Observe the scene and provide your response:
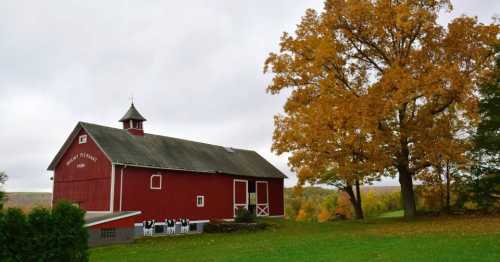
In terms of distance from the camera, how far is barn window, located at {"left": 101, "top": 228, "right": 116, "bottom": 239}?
71.1ft

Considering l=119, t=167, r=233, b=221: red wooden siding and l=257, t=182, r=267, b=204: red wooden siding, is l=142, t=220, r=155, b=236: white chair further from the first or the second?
l=257, t=182, r=267, b=204: red wooden siding

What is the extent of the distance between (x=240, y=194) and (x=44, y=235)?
74.2ft

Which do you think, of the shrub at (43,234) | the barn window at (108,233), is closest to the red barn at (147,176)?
the barn window at (108,233)

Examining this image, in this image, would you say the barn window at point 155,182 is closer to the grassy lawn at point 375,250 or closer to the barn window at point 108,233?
the barn window at point 108,233

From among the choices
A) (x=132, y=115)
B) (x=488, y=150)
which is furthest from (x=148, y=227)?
(x=488, y=150)

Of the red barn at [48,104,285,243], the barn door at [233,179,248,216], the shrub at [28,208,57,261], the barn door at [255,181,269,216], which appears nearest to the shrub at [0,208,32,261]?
the shrub at [28,208,57,261]

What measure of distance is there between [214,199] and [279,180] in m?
7.55

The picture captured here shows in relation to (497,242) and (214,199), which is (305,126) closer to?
(497,242)

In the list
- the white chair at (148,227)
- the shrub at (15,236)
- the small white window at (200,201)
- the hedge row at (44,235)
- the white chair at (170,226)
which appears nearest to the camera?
the shrub at (15,236)

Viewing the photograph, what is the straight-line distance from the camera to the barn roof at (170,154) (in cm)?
2658

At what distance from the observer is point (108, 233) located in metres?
22.0

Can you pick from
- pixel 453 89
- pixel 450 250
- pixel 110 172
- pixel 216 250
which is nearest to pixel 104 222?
pixel 110 172

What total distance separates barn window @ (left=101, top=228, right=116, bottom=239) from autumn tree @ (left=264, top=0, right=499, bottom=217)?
9.02 m

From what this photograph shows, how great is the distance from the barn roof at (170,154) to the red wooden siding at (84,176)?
662 mm
